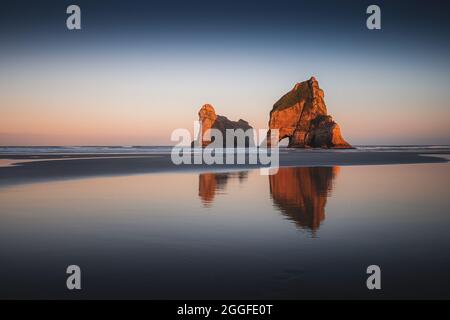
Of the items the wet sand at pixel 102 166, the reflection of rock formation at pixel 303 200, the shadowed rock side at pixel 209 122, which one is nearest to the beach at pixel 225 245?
the reflection of rock formation at pixel 303 200

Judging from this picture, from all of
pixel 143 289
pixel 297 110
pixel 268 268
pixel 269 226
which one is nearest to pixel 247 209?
pixel 269 226

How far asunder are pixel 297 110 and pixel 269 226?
128273mm

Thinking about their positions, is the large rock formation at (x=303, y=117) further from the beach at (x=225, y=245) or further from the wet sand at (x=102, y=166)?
the beach at (x=225, y=245)

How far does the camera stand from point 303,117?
132 m

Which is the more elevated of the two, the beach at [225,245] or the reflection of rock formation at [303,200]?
the reflection of rock formation at [303,200]

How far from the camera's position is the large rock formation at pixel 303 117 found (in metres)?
124

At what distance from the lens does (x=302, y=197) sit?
15617mm

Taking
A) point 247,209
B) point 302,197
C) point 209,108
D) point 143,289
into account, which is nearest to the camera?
point 143,289

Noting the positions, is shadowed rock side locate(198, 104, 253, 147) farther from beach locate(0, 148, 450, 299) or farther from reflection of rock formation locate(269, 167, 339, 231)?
beach locate(0, 148, 450, 299)

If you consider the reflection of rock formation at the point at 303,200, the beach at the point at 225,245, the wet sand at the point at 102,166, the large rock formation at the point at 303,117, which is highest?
the large rock formation at the point at 303,117

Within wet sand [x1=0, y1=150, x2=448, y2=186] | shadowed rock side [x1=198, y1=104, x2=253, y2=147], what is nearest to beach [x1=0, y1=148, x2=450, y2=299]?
wet sand [x1=0, y1=150, x2=448, y2=186]

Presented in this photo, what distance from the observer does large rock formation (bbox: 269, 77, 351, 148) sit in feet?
406

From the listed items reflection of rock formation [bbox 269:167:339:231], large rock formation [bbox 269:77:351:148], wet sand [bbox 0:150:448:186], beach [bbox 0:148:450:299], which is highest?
large rock formation [bbox 269:77:351:148]
